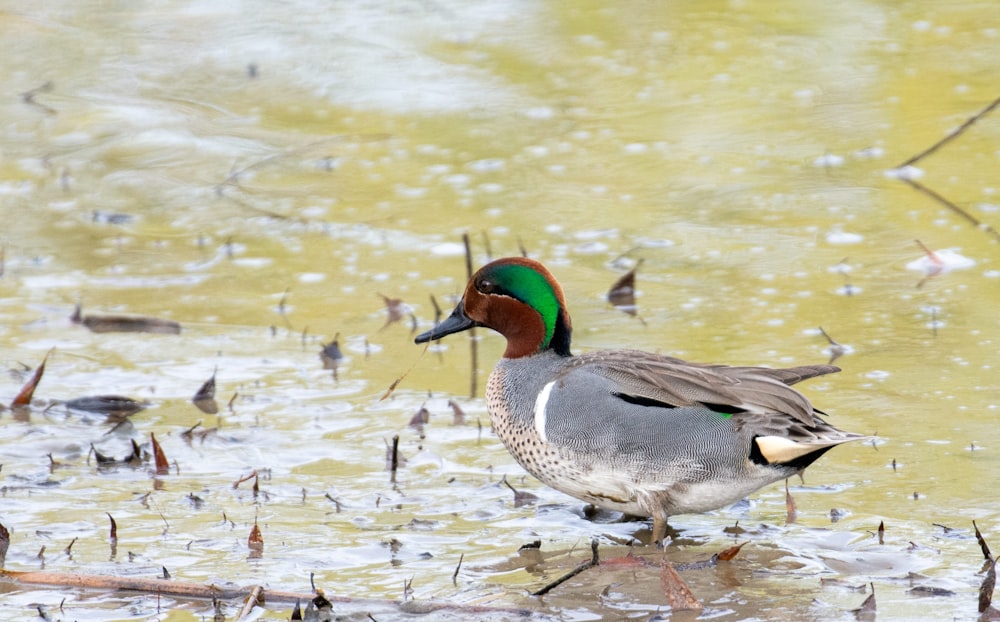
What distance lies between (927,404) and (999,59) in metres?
5.74

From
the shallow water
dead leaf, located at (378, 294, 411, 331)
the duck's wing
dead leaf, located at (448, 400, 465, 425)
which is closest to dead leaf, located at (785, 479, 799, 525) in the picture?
the shallow water

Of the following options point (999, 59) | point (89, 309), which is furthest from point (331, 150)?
point (999, 59)

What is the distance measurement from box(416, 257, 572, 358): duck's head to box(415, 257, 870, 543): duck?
0.68 feet

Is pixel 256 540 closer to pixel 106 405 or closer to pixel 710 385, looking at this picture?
pixel 710 385

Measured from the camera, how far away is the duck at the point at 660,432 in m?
4.18

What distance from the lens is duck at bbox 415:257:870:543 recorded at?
418 cm

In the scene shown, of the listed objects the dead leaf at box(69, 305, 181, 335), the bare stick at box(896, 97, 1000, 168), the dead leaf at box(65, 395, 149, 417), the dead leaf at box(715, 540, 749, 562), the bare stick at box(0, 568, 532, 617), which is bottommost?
the dead leaf at box(69, 305, 181, 335)

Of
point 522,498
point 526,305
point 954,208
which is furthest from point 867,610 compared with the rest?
point 954,208

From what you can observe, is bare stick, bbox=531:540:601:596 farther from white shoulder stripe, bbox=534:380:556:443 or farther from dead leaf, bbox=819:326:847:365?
dead leaf, bbox=819:326:847:365

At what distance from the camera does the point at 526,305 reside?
472 centimetres

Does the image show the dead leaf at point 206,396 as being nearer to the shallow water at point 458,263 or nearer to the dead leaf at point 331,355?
the shallow water at point 458,263

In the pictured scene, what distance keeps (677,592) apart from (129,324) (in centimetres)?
345

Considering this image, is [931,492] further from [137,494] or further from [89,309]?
[89,309]

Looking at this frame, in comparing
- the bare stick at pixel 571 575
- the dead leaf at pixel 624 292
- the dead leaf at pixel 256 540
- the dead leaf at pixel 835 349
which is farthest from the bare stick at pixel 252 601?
the dead leaf at pixel 624 292
